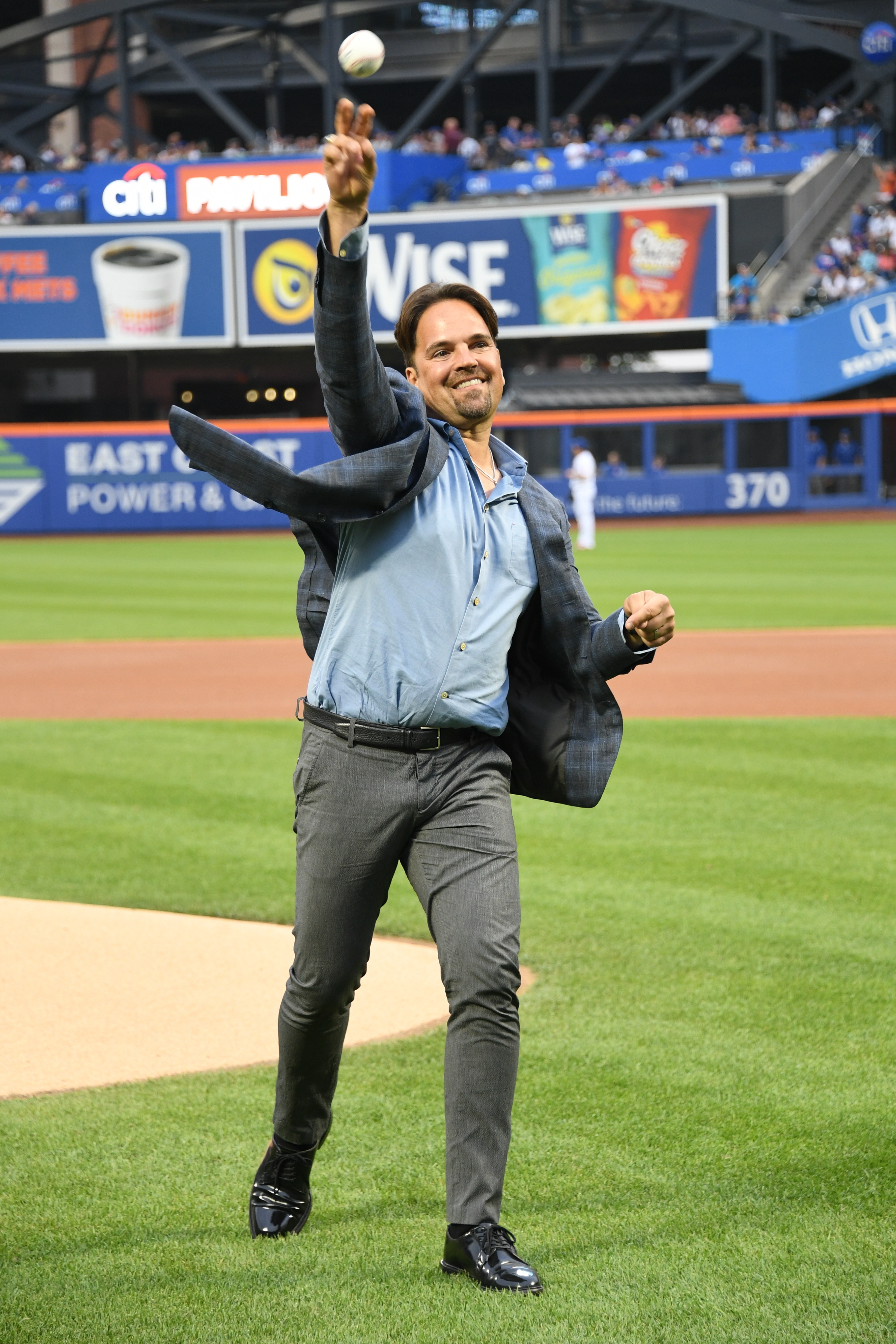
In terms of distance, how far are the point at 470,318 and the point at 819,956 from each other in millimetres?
3040

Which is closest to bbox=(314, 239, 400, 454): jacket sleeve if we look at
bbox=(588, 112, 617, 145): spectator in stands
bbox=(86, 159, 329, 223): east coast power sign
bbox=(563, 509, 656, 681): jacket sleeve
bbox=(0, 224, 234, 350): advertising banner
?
bbox=(563, 509, 656, 681): jacket sleeve

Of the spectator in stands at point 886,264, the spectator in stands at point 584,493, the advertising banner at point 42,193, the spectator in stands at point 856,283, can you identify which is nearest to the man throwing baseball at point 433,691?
the spectator in stands at point 584,493

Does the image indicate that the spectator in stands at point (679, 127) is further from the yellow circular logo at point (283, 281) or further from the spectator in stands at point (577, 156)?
the yellow circular logo at point (283, 281)

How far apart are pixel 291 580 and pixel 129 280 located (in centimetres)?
2082

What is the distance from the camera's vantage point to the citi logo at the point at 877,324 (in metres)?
33.7

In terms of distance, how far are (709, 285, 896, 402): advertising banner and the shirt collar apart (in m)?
31.6

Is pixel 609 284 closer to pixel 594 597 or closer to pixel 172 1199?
pixel 594 597

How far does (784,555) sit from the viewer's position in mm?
24641

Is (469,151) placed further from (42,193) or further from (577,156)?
(42,193)

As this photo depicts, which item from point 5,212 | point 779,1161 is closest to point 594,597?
point 779,1161

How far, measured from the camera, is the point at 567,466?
33.3 m

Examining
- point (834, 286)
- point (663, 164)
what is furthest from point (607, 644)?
point (663, 164)

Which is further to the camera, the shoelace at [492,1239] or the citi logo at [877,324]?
the citi logo at [877,324]

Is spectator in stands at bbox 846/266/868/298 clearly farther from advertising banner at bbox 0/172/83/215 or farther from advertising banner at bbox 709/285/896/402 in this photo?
advertising banner at bbox 0/172/83/215
